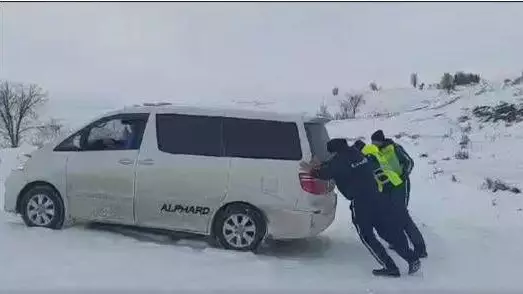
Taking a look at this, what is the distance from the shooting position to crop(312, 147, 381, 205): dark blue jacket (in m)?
8.05

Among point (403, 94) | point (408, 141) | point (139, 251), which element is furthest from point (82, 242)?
point (403, 94)

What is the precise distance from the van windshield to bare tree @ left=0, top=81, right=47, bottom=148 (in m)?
41.3

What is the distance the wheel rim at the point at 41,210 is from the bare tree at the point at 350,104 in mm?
33548

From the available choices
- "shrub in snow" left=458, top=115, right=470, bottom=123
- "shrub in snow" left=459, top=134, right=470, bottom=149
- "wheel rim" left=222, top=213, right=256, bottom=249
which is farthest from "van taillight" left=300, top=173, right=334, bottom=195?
"shrub in snow" left=458, top=115, right=470, bottom=123

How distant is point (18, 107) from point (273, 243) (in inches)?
1762

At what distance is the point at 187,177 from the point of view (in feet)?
29.2

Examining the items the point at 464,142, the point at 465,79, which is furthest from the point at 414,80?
the point at 464,142

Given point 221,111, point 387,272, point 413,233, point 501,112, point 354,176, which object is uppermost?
point 501,112

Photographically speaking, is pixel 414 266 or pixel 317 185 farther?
pixel 317 185

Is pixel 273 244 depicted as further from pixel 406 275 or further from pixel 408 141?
pixel 408 141

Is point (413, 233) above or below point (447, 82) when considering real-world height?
below

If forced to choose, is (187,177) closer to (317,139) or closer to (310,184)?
(310,184)

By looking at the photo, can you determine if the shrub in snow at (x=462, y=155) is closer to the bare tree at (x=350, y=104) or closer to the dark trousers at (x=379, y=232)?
the dark trousers at (x=379, y=232)

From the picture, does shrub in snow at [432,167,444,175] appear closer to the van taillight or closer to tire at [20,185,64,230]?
the van taillight
